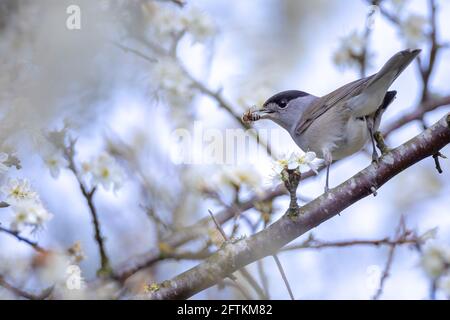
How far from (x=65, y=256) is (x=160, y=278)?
138cm

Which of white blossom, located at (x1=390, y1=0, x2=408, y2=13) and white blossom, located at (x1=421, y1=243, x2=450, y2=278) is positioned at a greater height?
white blossom, located at (x1=390, y1=0, x2=408, y2=13)

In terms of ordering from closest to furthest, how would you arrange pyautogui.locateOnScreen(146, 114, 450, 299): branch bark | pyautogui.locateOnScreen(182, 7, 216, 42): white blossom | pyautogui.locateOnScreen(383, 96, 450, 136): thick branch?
pyautogui.locateOnScreen(146, 114, 450, 299): branch bark, pyautogui.locateOnScreen(182, 7, 216, 42): white blossom, pyautogui.locateOnScreen(383, 96, 450, 136): thick branch

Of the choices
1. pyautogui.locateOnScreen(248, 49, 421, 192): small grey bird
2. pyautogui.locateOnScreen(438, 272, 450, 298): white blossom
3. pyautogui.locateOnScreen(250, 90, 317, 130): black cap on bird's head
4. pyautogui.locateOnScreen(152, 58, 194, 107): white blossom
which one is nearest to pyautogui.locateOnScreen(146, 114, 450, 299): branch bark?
pyautogui.locateOnScreen(248, 49, 421, 192): small grey bird

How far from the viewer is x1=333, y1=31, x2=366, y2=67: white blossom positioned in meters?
3.75

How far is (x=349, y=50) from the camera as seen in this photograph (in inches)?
→ 148

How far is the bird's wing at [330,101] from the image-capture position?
3.13 metres

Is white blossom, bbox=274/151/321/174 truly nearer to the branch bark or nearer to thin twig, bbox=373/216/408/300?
the branch bark

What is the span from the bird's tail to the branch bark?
20.6 inches

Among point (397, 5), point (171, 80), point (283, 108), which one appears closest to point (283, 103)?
point (283, 108)

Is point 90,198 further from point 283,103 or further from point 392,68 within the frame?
point 283,103

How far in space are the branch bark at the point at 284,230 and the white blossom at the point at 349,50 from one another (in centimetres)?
151

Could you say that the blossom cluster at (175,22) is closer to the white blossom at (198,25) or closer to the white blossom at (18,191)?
the white blossom at (198,25)
